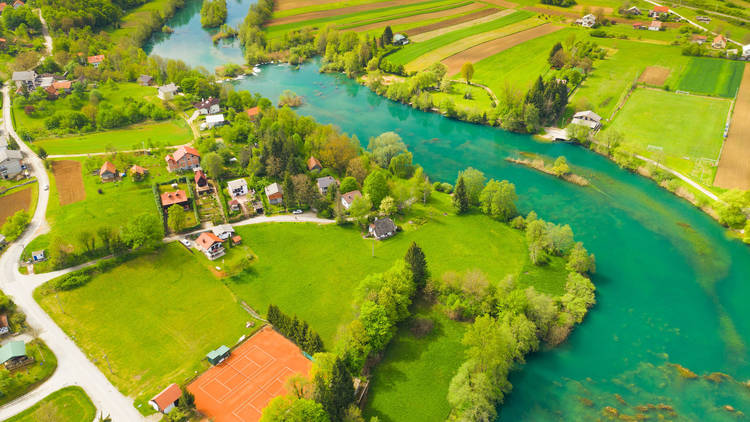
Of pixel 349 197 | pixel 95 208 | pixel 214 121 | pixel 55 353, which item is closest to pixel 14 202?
pixel 95 208

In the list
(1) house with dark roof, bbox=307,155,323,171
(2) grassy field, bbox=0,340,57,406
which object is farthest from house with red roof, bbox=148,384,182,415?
(1) house with dark roof, bbox=307,155,323,171

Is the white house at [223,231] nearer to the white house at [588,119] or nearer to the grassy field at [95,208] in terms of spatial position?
the grassy field at [95,208]

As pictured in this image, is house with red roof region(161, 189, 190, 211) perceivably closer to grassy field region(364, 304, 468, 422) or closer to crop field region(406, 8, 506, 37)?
grassy field region(364, 304, 468, 422)

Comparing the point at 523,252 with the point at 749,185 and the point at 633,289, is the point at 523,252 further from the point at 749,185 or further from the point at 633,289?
the point at 749,185

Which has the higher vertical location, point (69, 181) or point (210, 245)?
point (69, 181)

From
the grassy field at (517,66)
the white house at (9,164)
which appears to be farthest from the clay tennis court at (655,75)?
the white house at (9,164)

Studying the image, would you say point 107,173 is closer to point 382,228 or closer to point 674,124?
point 382,228
